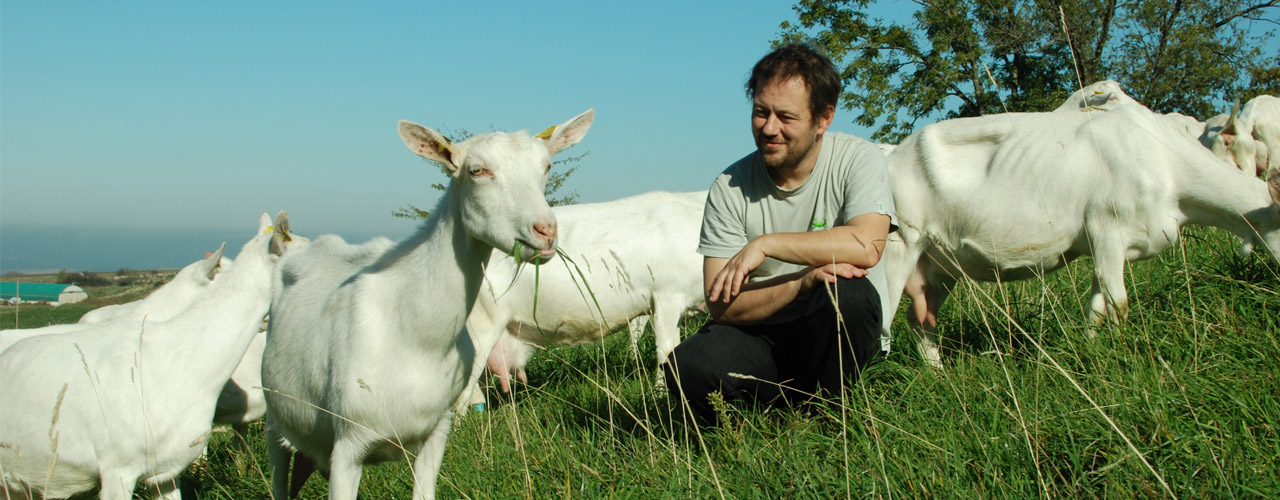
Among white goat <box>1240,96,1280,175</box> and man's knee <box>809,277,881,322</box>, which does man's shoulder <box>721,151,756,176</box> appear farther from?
white goat <box>1240,96,1280,175</box>

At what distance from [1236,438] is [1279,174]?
250cm

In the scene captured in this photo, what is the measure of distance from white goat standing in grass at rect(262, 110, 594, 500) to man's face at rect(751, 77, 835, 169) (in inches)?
34.3

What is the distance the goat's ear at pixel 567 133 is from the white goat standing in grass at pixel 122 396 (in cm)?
208

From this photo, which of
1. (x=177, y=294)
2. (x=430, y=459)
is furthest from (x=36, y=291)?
(x=430, y=459)

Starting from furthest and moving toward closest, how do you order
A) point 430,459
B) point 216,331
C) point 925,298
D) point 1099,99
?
point 1099,99, point 925,298, point 216,331, point 430,459

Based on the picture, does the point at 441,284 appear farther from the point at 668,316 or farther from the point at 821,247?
the point at 668,316

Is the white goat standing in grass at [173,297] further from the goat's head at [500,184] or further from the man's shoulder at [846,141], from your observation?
the man's shoulder at [846,141]

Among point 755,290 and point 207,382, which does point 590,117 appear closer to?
point 755,290

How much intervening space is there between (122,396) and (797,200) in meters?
3.38

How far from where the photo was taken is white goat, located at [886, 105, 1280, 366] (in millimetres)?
4293

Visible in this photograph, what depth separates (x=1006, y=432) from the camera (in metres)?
2.58

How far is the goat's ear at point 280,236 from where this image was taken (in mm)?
4621

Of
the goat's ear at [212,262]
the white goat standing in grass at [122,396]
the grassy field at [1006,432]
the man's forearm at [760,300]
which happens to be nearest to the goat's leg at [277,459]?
the white goat standing in grass at [122,396]

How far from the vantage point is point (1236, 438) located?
2.38 m
